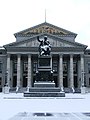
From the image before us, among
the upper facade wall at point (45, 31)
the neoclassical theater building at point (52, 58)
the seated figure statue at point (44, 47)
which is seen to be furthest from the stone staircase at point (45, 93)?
the upper facade wall at point (45, 31)

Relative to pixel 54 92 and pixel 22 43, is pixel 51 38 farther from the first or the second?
pixel 54 92

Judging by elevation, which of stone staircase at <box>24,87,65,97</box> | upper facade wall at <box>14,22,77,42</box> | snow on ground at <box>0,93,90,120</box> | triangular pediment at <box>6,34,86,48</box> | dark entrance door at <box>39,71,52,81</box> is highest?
upper facade wall at <box>14,22,77,42</box>

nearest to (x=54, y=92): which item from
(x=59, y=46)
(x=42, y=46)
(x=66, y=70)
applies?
(x=42, y=46)

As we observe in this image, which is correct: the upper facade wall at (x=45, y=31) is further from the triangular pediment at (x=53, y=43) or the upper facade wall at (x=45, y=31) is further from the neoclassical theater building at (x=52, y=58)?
the triangular pediment at (x=53, y=43)

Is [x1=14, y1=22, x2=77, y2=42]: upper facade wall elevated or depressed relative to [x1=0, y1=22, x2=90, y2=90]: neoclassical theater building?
elevated

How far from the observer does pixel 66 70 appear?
92.7m

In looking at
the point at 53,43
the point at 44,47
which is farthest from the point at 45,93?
the point at 53,43

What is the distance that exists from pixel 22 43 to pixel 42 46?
4934 centimetres

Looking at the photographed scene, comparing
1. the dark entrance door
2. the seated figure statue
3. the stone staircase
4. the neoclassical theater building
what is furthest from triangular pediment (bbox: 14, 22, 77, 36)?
the stone staircase

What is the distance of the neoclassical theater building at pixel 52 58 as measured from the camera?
86.2 m

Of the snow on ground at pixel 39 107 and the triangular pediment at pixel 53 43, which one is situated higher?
the triangular pediment at pixel 53 43

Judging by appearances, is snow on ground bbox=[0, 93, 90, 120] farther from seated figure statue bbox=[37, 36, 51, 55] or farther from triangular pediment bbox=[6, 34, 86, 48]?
triangular pediment bbox=[6, 34, 86, 48]

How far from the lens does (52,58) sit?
298ft

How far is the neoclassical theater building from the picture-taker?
3396 inches
